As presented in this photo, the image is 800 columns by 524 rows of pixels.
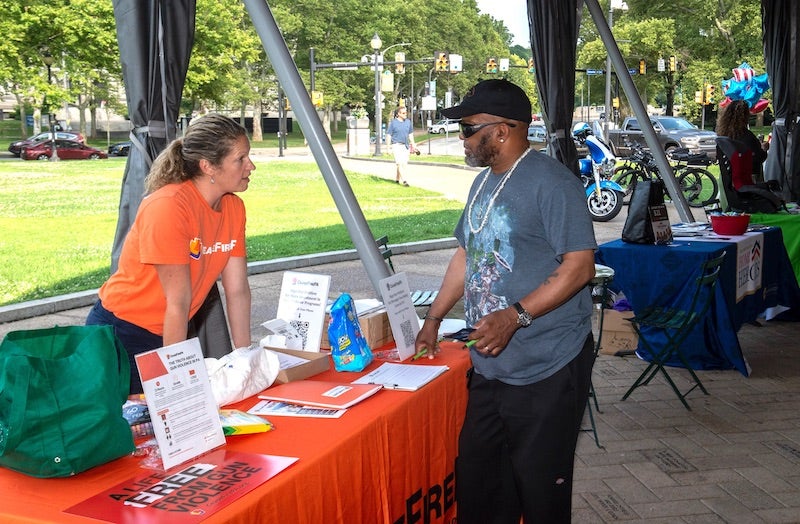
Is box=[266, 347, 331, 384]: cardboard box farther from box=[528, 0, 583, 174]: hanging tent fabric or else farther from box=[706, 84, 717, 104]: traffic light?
box=[706, 84, 717, 104]: traffic light

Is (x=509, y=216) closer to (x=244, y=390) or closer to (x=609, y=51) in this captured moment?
(x=244, y=390)

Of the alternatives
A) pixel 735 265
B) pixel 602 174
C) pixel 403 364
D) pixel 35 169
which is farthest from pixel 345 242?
pixel 35 169

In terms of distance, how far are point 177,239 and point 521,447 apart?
126 centimetres

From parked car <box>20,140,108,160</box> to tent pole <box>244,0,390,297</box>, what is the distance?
3429 cm

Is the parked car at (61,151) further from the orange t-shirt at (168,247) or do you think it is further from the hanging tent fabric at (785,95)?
the orange t-shirt at (168,247)

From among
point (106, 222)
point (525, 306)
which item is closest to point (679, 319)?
point (525, 306)

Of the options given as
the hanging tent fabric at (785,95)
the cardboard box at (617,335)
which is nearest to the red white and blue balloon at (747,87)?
the hanging tent fabric at (785,95)

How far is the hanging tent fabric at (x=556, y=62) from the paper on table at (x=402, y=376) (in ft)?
15.7

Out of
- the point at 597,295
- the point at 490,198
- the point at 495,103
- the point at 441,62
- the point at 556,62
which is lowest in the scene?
the point at 597,295

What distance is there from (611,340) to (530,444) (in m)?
3.99

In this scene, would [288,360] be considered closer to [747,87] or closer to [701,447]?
[701,447]

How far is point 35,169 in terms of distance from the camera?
92.3 ft

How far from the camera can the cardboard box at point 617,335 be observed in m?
6.24

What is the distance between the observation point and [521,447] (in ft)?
8.32
